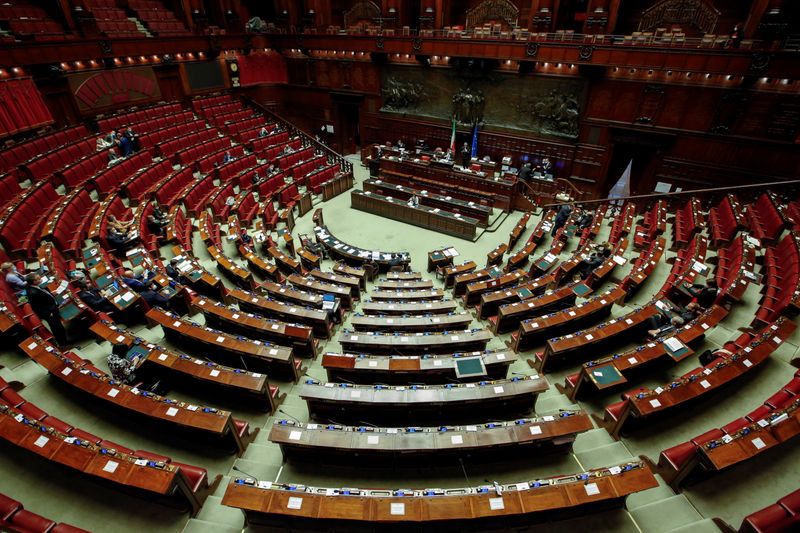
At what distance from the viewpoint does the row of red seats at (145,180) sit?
11.7m

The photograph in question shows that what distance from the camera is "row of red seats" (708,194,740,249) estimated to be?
31.5 ft

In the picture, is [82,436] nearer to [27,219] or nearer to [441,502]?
[441,502]

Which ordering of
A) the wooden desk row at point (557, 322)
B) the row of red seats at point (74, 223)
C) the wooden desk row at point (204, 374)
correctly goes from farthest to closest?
the row of red seats at point (74, 223) < the wooden desk row at point (557, 322) < the wooden desk row at point (204, 374)

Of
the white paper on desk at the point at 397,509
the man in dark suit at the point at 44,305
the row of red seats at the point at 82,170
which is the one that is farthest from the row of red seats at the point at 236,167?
the white paper on desk at the point at 397,509

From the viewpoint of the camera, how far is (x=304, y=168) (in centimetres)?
1661

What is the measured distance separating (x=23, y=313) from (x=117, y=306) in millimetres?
1269

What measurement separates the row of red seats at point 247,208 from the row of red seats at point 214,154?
203cm

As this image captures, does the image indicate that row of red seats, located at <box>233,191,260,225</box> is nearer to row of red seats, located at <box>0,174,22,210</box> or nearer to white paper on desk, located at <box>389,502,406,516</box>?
row of red seats, located at <box>0,174,22,210</box>

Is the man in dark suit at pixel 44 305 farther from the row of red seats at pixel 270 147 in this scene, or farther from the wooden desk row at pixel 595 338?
the row of red seats at pixel 270 147

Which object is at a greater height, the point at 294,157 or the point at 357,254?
the point at 294,157

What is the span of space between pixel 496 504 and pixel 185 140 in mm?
16416

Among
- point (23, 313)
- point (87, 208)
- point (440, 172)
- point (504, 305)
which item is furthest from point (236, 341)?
point (440, 172)

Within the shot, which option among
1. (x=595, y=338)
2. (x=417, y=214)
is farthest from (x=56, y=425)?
(x=417, y=214)

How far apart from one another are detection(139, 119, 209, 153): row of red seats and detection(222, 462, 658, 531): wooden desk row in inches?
549
